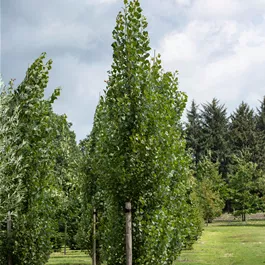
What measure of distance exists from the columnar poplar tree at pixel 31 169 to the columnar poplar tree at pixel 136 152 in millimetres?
2192

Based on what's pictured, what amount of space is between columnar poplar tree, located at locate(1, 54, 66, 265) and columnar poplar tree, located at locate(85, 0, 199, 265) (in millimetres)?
2192

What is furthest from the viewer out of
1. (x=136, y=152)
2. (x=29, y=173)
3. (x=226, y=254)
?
(x=226, y=254)

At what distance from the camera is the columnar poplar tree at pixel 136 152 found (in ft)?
25.3

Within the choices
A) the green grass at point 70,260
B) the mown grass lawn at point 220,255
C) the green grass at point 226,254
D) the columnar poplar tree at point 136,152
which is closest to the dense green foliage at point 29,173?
the columnar poplar tree at point 136,152

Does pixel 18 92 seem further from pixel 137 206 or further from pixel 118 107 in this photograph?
pixel 137 206

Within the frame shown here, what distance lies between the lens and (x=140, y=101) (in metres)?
8.03

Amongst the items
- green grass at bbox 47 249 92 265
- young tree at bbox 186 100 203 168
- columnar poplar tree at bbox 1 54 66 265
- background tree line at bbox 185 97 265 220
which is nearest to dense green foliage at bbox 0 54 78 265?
columnar poplar tree at bbox 1 54 66 265

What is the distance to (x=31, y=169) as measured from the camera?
9992 millimetres


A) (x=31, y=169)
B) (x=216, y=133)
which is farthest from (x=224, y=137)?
(x=31, y=169)

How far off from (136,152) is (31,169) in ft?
10.8

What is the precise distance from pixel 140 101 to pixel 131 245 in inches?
102

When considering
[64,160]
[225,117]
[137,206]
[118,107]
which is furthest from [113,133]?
[225,117]

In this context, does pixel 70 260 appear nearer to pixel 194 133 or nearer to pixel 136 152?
pixel 136 152

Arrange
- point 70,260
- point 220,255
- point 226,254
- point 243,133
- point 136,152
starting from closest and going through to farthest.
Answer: point 136,152
point 70,260
point 220,255
point 226,254
point 243,133
